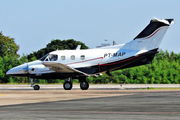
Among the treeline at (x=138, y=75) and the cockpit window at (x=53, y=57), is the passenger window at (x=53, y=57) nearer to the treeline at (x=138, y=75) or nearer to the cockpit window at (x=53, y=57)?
the cockpit window at (x=53, y=57)

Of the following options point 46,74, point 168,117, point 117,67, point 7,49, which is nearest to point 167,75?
point 117,67

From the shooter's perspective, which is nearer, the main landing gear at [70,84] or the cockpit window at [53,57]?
the main landing gear at [70,84]

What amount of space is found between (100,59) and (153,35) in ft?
16.3

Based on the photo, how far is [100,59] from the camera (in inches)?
1169

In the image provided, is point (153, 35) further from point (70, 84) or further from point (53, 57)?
point (53, 57)

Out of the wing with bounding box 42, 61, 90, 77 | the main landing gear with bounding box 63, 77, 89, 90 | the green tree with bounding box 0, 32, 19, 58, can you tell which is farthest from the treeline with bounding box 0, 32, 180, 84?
the green tree with bounding box 0, 32, 19, 58

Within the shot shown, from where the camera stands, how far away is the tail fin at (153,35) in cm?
2908

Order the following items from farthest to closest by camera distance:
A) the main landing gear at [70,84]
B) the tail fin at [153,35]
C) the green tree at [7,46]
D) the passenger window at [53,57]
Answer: the green tree at [7,46] < the passenger window at [53,57] < the main landing gear at [70,84] < the tail fin at [153,35]

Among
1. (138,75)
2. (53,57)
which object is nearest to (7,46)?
(138,75)

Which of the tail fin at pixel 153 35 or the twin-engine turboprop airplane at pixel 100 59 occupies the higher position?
the tail fin at pixel 153 35

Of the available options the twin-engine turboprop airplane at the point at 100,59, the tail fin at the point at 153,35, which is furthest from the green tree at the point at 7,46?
the tail fin at the point at 153,35

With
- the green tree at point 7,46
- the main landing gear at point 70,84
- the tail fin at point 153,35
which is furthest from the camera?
the green tree at point 7,46

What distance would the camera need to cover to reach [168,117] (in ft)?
33.3

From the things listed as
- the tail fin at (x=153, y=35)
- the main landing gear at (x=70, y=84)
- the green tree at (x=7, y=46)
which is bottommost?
the main landing gear at (x=70, y=84)
